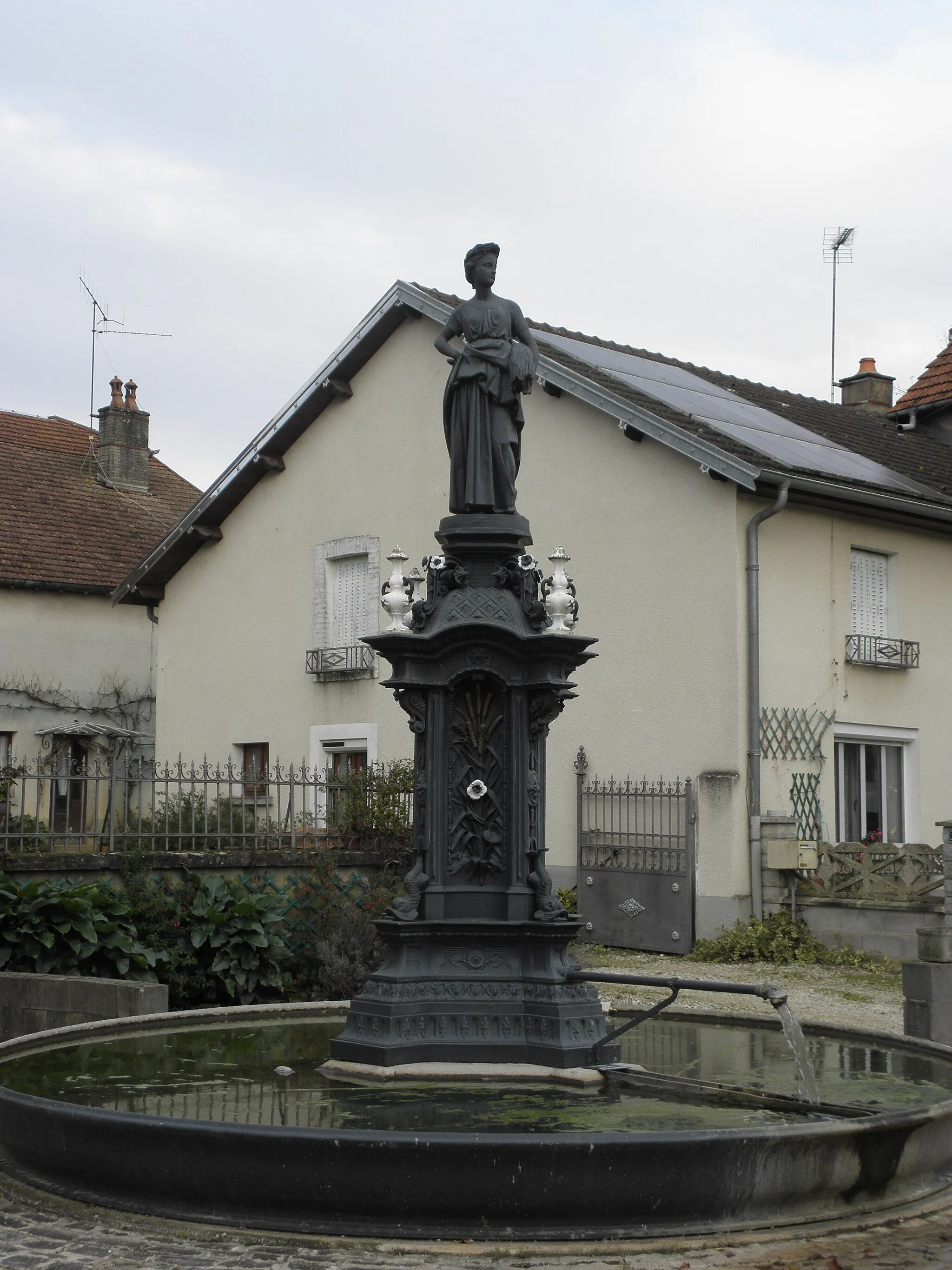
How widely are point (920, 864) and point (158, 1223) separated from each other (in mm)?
11304

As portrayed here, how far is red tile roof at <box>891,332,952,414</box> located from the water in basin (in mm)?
18288

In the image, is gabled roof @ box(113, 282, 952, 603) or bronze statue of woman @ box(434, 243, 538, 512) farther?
A: gabled roof @ box(113, 282, 952, 603)

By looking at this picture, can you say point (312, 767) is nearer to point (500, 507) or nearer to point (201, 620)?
point (201, 620)

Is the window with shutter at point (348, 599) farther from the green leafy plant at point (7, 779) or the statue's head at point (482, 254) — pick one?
the statue's head at point (482, 254)

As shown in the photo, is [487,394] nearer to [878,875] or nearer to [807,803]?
[878,875]

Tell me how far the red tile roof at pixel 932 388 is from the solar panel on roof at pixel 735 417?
4.07 meters

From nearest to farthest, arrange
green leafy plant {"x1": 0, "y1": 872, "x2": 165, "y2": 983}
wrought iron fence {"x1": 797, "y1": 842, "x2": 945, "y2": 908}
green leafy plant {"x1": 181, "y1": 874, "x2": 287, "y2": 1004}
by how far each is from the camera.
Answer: green leafy plant {"x1": 0, "y1": 872, "x2": 165, "y2": 983}, green leafy plant {"x1": 181, "y1": 874, "x2": 287, "y2": 1004}, wrought iron fence {"x1": 797, "y1": 842, "x2": 945, "y2": 908}

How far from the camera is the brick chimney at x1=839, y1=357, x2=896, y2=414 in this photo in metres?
28.3

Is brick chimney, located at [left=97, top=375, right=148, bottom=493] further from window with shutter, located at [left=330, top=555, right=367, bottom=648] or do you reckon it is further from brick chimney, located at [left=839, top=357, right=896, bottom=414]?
brick chimney, located at [left=839, top=357, right=896, bottom=414]


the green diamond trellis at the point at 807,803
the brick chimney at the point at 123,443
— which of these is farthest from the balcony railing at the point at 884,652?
the brick chimney at the point at 123,443

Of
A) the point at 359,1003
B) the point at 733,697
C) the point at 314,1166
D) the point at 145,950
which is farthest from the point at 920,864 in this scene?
the point at 314,1166

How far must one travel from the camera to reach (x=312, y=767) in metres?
21.6

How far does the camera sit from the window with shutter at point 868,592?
1866 centimetres

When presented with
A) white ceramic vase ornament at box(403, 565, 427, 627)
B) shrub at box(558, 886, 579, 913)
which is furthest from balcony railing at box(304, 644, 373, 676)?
white ceramic vase ornament at box(403, 565, 427, 627)
